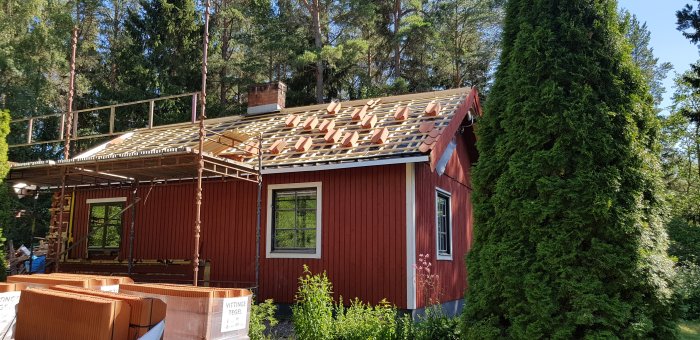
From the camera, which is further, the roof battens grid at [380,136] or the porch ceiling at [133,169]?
the roof battens grid at [380,136]

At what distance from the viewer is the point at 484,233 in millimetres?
6039

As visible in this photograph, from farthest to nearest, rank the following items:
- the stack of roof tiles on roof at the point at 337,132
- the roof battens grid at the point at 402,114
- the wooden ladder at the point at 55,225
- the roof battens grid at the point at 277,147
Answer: the wooden ladder at the point at 55,225 → the roof battens grid at the point at 402,114 → the roof battens grid at the point at 277,147 → the stack of roof tiles on roof at the point at 337,132

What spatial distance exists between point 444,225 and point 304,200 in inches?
138

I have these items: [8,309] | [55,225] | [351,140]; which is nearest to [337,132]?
[351,140]

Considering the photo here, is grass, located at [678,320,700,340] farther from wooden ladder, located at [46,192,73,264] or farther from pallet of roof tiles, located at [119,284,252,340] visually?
wooden ladder, located at [46,192,73,264]

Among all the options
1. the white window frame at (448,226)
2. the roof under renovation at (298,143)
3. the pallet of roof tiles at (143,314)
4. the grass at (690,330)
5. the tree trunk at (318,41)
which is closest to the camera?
the pallet of roof tiles at (143,314)

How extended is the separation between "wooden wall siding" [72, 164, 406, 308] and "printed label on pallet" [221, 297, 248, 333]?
16.1ft

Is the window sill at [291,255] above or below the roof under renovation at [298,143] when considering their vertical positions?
below

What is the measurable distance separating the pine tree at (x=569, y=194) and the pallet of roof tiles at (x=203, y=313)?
2.45 m

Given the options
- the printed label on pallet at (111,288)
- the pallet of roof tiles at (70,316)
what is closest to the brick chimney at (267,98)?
the printed label on pallet at (111,288)

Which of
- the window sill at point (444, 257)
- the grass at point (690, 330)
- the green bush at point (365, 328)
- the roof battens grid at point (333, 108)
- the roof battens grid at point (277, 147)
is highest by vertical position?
the roof battens grid at point (333, 108)

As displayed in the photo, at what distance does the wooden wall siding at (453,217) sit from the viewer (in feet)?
35.0

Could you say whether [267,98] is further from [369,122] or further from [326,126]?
[369,122]

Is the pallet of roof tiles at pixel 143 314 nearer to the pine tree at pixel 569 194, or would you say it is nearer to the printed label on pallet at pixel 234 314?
the printed label on pallet at pixel 234 314
